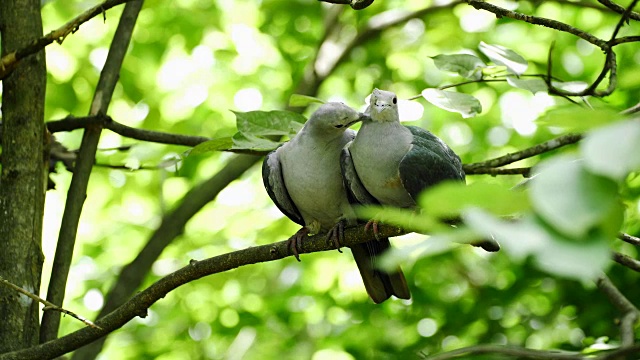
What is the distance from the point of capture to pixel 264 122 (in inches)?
106

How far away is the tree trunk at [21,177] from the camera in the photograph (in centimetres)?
256

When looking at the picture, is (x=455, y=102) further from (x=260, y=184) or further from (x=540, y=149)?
(x=260, y=184)

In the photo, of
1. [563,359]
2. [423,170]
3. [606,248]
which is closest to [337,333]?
[423,170]

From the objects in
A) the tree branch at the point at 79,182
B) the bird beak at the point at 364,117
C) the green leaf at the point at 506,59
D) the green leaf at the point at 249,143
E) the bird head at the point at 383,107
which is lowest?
the green leaf at the point at 506,59

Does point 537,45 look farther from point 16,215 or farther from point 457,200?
point 457,200

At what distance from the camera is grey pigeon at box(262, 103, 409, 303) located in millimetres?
2734

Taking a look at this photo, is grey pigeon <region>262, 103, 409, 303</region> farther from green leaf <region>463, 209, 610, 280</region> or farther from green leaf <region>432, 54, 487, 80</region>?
green leaf <region>463, 209, 610, 280</region>

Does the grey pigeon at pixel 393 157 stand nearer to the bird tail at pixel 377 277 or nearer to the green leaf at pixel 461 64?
the green leaf at pixel 461 64

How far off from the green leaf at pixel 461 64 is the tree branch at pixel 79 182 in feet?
4.54

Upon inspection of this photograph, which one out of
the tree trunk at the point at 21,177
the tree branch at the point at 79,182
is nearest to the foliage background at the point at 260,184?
the tree branch at the point at 79,182

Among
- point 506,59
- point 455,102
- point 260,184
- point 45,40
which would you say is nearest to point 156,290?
point 45,40

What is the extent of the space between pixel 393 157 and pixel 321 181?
1.39ft

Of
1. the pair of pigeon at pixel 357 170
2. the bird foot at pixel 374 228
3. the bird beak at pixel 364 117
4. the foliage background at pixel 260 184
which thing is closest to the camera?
the bird foot at pixel 374 228

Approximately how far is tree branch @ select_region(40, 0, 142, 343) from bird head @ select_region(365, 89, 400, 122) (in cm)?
117
